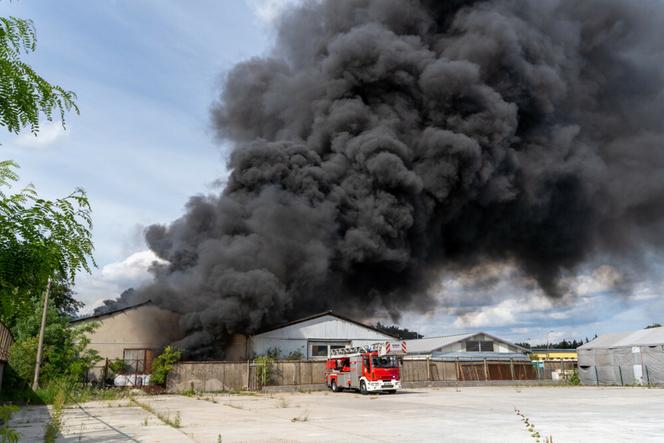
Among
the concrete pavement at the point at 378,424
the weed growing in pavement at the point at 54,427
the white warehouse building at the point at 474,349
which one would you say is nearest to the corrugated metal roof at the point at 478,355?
the white warehouse building at the point at 474,349

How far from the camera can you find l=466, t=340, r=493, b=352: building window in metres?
44.4

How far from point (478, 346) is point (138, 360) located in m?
28.0

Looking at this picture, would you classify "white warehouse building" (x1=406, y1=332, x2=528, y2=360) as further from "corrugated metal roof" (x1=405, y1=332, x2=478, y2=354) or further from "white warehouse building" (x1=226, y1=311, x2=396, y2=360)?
"white warehouse building" (x1=226, y1=311, x2=396, y2=360)

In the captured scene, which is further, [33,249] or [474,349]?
[474,349]

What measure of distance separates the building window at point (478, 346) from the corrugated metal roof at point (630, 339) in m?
A: 8.34

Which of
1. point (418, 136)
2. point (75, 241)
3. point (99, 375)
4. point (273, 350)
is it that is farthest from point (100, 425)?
point (418, 136)

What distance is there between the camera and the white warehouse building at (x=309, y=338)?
107ft

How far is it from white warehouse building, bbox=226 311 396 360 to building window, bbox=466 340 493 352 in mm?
11272

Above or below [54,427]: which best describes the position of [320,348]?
above

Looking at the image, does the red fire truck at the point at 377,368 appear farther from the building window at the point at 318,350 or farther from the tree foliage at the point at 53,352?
the tree foliage at the point at 53,352

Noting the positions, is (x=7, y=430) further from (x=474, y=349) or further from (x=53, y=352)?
(x=474, y=349)

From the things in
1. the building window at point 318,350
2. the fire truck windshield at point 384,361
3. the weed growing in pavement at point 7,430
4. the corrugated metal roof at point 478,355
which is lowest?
the weed growing in pavement at point 7,430

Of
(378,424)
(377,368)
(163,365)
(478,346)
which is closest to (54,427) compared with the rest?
(378,424)

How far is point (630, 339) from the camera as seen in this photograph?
3578 centimetres
